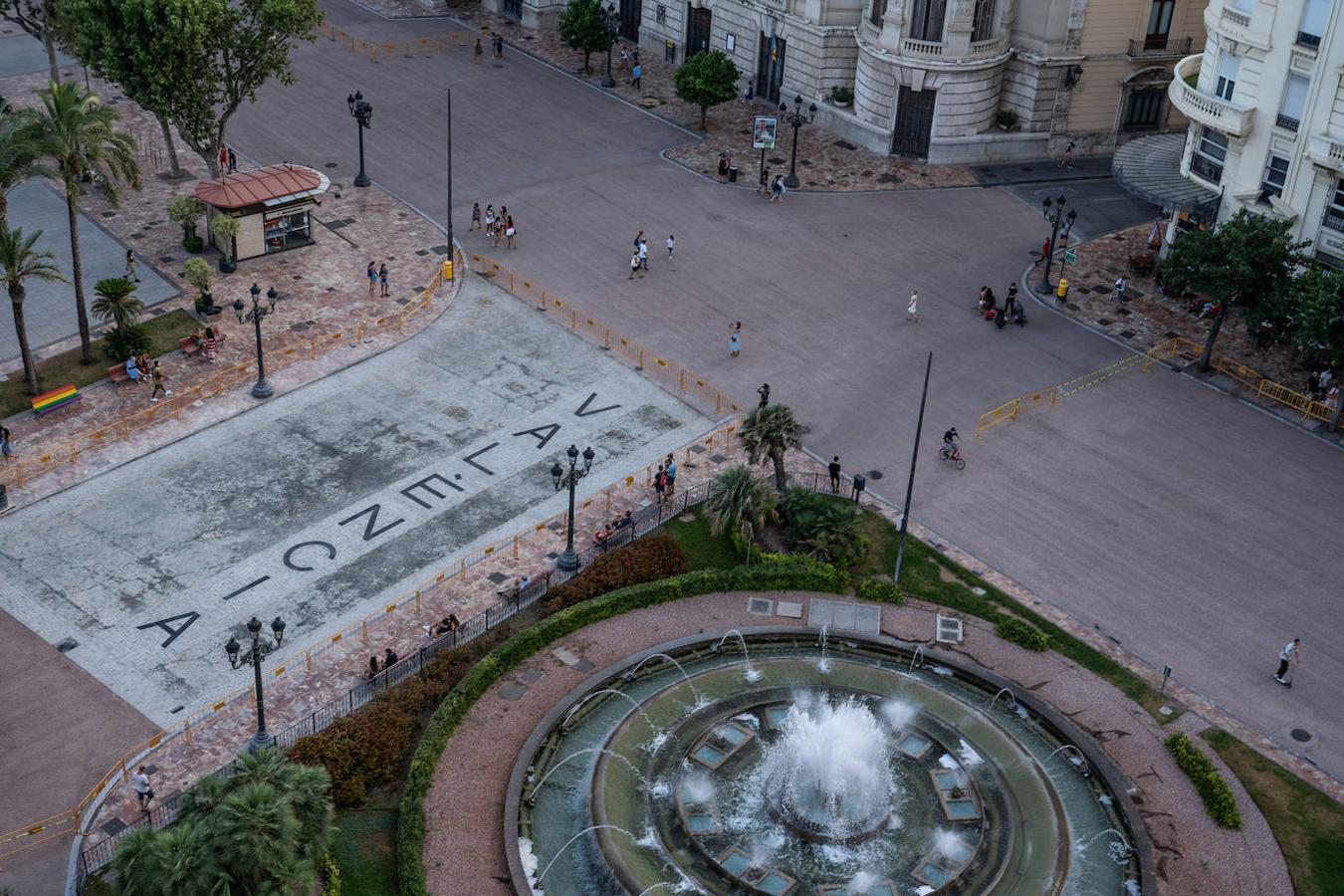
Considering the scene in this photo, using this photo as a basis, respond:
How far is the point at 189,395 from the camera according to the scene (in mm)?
55875

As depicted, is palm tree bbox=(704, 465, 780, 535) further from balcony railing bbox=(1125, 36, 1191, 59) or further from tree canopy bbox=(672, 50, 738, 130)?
balcony railing bbox=(1125, 36, 1191, 59)

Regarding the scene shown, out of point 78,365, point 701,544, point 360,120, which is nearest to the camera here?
point 701,544

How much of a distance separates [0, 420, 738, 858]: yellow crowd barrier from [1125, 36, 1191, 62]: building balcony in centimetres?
3392

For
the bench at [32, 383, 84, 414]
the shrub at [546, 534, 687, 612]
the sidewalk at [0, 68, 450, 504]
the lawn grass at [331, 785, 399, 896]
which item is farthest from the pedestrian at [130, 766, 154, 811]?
the bench at [32, 383, 84, 414]

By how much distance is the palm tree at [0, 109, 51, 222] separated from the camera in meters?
52.8

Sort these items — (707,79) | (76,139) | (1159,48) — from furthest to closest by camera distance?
1. (707,79)
2. (1159,48)
3. (76,139)

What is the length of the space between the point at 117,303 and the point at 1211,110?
140 ft

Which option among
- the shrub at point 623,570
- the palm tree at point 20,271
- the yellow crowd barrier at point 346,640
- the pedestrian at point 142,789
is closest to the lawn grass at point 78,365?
the palm tree at point 20,271

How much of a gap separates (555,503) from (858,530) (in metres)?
9.95

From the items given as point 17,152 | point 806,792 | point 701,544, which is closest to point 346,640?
point 701,544

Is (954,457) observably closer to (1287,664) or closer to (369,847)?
(1287,664)

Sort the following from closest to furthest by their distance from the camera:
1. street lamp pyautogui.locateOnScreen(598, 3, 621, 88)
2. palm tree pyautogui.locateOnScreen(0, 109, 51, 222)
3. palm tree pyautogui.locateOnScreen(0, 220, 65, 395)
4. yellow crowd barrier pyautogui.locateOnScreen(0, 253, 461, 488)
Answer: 1. yellow crowd barrier pyautogui.locateOnScreen(0, 253, 461, 488)
2. palm tree pyautogui.locateOnScreen(0, 220, 65, 395)
3. palm tree pyautogui.locateOnScreen(0, 109, 51, 222)
4. street lamp pyautogui.locateOnScreen(598, 3, 621, 88)

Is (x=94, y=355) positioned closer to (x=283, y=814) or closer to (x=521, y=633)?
(x=521, y=633)

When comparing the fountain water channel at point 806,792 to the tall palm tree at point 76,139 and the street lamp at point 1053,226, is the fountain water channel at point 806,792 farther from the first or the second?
the tall palm tree at point 76,139
